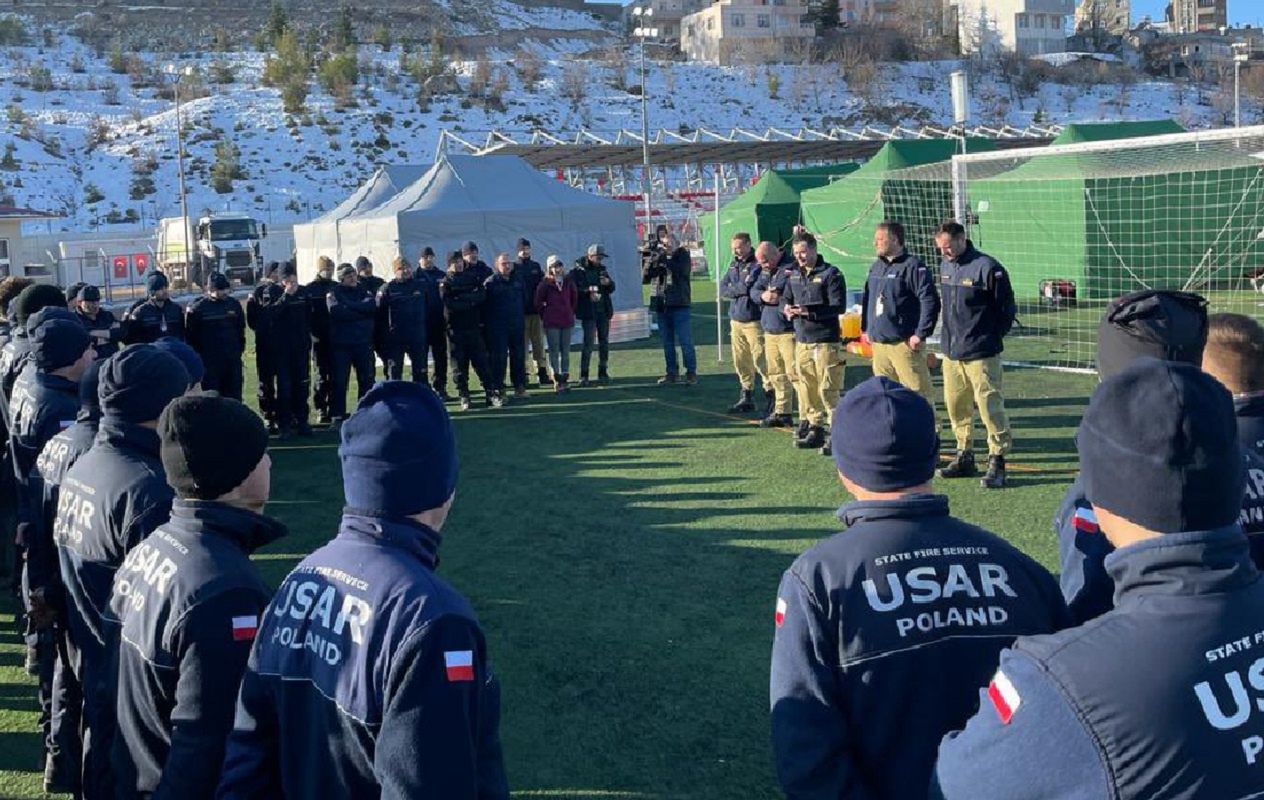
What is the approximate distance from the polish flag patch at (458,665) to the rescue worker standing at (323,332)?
37.2 feet

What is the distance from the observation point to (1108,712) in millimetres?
1661

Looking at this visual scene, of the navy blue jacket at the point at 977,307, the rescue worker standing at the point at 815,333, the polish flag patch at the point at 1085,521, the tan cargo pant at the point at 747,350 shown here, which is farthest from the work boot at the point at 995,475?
the polish flag patch at the point at 1085,521

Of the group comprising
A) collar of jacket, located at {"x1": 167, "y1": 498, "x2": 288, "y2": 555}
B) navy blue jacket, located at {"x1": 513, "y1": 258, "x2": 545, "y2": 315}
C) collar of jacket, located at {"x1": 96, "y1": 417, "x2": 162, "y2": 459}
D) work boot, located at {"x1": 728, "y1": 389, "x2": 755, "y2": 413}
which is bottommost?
work boot, located at {"x1": 728, "y1": 389, "x2": 755, "y2": 413}

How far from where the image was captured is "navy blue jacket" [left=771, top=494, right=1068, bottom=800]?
2504 mm

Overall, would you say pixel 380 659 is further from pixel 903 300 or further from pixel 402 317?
pixel 402 317

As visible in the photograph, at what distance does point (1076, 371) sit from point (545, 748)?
10815 millimetres

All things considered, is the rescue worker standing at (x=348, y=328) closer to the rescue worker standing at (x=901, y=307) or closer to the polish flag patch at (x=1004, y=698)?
the rescue worker standing at (x=901, y=307)

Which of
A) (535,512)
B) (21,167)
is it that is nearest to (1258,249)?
(535,512)

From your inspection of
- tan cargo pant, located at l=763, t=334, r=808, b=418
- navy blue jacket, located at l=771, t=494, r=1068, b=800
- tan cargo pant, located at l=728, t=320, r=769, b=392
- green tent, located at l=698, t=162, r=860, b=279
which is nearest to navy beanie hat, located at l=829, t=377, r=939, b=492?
navy blue jacket, located at l=771, t=494, r=1068, b=800

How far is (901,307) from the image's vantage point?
9828 millimetres

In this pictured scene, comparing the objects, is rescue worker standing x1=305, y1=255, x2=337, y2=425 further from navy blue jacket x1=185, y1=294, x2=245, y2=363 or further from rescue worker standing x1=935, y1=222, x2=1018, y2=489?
rescue worker standing x1=935, y1=222, x2=1018, y2=489

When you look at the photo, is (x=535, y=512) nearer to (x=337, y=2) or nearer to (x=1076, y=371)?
(x=1076, y=371)

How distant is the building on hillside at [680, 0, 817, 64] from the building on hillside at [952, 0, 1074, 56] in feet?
44.2

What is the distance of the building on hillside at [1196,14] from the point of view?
13975 cm
